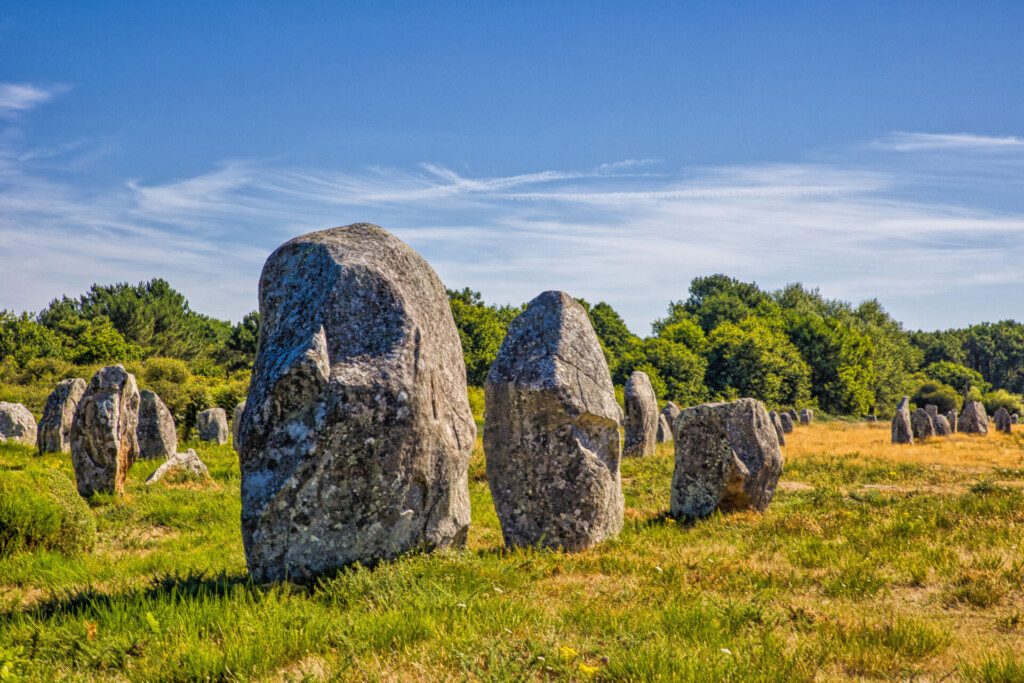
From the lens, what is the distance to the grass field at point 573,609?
4992 millimetres

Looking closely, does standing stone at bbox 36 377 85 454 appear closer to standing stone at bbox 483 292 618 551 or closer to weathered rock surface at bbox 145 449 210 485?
weathered rock surface at bbox 145 449 210 485

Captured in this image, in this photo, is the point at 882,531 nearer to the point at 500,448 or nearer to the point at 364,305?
the point at 500,448

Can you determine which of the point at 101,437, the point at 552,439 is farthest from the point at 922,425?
the point at 101,437

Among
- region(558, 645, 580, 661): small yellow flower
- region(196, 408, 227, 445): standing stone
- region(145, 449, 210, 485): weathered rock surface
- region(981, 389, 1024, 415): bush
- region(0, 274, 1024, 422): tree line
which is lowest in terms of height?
region(981, 389, 1024, 415): bush

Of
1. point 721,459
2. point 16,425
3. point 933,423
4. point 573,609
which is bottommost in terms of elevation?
point 933,423

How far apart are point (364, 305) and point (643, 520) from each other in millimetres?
7124

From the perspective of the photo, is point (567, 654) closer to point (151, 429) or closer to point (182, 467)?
point (182, 467)

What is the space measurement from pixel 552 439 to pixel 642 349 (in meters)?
61.6

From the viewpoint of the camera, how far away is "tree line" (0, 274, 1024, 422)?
5681 cm

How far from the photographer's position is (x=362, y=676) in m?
4.73

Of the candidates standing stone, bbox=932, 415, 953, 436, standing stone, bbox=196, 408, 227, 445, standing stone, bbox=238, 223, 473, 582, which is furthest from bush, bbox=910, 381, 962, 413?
standing stone, bbox=238, 223, 473, 582

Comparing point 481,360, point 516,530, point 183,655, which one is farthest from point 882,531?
point 481,360

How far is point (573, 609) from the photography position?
6.35 meters

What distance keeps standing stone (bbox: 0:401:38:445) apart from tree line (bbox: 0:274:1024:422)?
19.3 m
